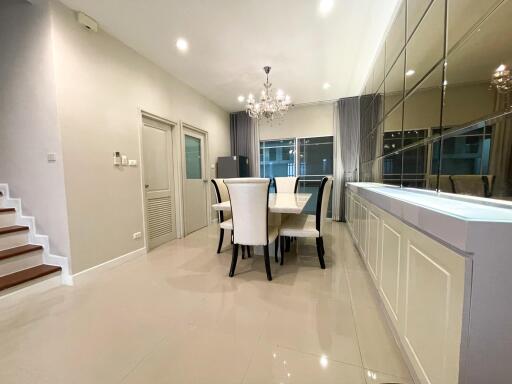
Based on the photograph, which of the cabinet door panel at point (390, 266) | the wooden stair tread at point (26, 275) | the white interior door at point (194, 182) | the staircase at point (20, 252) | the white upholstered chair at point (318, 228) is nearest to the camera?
the cabinet door panel at point (390, 266)

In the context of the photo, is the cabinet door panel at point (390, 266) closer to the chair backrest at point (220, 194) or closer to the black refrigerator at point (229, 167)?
the chair backrest at point (220, 194)

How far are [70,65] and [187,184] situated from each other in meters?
2.41

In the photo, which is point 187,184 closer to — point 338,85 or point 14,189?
point 14,189

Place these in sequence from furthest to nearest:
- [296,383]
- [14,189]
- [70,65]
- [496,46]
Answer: [14,189] → [70,65] → [296,383] → [496,46]

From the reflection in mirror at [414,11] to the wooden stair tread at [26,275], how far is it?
4049 millimetres

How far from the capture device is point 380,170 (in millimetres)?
2957

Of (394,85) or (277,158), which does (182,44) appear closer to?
(394,85)

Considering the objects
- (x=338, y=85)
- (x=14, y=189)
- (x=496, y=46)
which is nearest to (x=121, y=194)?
(x=14, y=189)

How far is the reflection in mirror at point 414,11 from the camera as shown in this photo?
167 centimetres

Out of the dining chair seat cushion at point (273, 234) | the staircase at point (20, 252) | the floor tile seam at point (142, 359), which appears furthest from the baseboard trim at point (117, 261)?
the dining chair seat cushion at point (273, 234)

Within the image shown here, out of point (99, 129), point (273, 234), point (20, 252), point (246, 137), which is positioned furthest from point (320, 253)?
point (246, 137)

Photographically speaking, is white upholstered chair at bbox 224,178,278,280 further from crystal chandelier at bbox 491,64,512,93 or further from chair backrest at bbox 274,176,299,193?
chair backrest at bbox 274,176,299,193

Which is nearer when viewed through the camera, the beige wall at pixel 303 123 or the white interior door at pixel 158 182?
the white interior door at pixel 158 182

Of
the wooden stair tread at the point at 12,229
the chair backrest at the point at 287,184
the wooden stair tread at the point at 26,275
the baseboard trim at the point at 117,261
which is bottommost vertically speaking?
the baseboard trim at the point at 117,261
